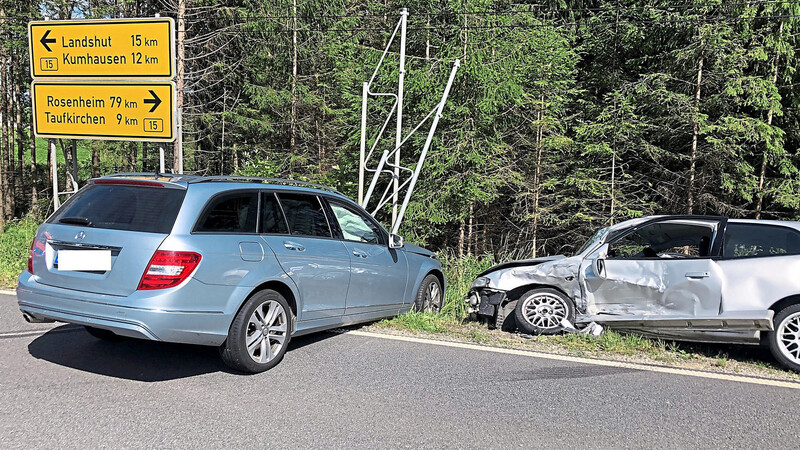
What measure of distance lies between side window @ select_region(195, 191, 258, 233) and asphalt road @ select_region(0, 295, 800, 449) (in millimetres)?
1244

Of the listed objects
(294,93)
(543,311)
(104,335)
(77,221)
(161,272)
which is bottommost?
(104,335)

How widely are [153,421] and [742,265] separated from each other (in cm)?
551

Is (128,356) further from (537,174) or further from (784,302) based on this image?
(537,174)

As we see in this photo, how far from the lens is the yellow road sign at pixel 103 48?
9656 mm

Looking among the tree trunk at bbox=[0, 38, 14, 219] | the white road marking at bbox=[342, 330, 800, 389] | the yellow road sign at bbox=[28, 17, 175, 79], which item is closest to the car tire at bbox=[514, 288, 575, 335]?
the white road marking at bbox=[342, 330, 800, 389]

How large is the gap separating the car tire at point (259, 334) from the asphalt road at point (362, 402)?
0.15 meters

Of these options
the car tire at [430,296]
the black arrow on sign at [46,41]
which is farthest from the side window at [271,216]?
the black arrow on sign at [46,41]

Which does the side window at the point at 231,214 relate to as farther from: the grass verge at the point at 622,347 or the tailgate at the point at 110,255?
the grass verge at the point at 622,347

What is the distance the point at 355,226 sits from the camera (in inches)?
266

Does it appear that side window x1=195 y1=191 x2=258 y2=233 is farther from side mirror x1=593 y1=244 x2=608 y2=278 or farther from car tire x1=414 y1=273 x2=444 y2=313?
side mirror x1=593 y1=244 x2=608 y2=278

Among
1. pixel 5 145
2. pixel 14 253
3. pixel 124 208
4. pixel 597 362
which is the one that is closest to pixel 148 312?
pixel 124 208

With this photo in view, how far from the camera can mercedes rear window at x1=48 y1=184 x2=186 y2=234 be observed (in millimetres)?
4820

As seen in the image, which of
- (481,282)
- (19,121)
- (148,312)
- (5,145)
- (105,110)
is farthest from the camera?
(19,121)

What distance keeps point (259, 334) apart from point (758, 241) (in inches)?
200
